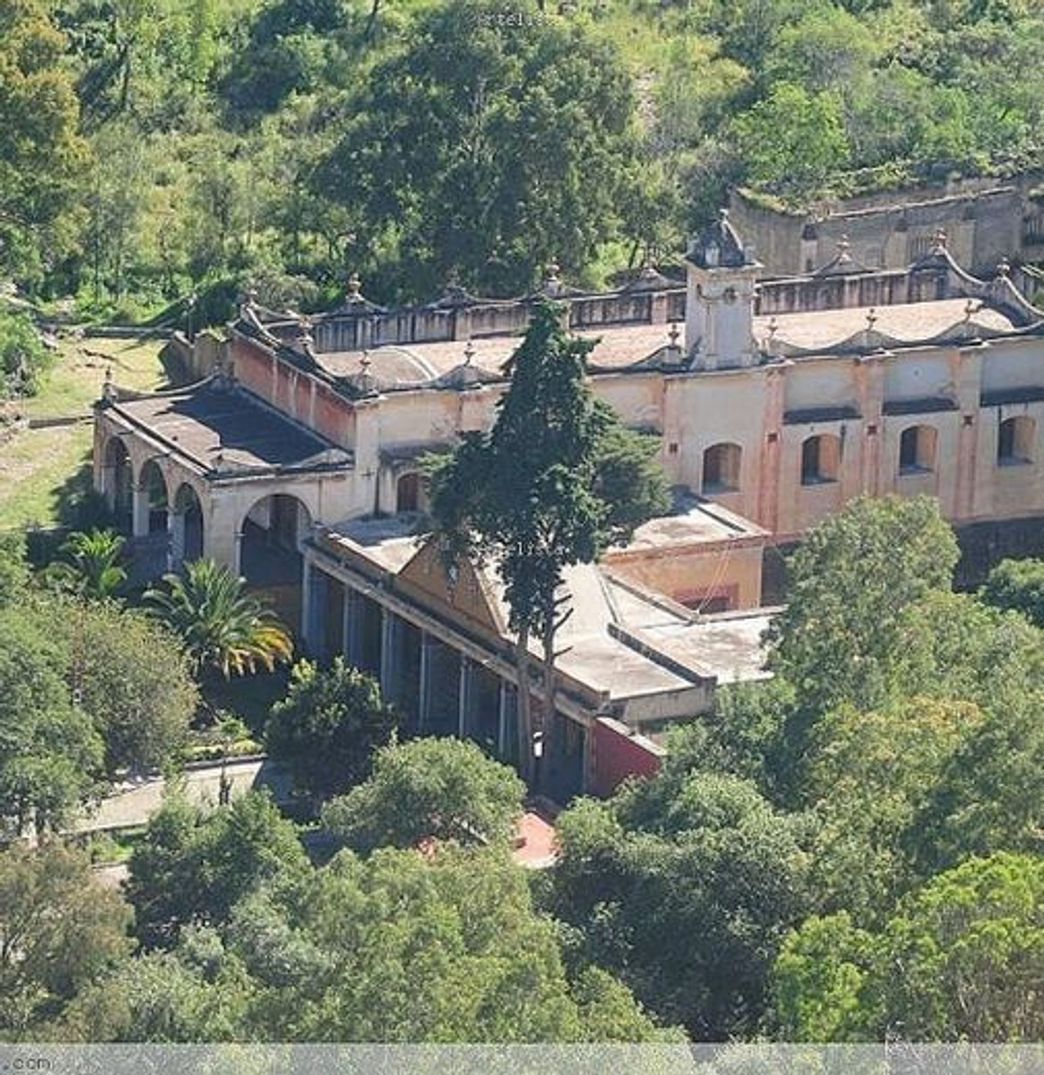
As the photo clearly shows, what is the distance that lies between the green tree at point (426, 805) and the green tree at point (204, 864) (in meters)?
1.32

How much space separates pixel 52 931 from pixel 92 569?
53.2ft

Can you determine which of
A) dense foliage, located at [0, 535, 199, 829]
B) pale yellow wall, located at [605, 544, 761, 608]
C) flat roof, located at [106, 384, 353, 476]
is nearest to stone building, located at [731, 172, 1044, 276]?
pale yellow wall, located at [605, 544, 761, 608]

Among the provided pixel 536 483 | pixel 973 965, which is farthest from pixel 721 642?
pixel 973 965

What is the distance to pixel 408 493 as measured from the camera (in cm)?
5934

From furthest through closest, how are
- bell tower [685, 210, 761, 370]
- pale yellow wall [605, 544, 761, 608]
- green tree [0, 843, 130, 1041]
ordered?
1. bell tower [685, 210, 761, 370]
2. pale yellow wall [605, 544, 761, 608]
3. green tree [0, 843, 130, 1041]

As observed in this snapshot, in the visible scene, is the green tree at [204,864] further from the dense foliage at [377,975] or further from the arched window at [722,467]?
the arched window at [722,467]

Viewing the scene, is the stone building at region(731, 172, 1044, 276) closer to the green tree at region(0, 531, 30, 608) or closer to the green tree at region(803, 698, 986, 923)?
the green tree at region(0, 531, 30, 608)

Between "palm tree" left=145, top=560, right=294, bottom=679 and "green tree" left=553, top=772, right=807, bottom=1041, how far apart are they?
1193 cm

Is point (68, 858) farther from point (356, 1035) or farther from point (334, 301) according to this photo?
point (334, 301)

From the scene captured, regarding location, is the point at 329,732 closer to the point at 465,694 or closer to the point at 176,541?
the point at 465,694

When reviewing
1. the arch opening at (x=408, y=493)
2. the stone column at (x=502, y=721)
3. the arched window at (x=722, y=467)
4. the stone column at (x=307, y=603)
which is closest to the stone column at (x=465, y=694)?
the stone column at (x=502, y=721)

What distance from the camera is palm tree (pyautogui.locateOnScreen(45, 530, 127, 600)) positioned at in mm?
56469

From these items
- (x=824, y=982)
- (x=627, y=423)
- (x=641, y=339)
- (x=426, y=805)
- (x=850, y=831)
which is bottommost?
(x=426, y=805)

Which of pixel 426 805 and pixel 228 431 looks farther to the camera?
pixel 228 431
